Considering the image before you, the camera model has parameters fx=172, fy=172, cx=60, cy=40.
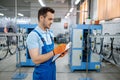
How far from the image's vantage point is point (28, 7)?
10969 mm

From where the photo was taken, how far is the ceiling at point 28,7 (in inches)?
411

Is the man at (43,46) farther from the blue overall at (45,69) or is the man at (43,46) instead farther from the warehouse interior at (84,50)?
the warehouse interior at (84,50)

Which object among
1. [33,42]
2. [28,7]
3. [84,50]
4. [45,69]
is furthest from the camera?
[28,7]

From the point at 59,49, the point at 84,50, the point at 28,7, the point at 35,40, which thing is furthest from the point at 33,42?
the point at 28,7

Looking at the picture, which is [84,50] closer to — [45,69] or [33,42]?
[45,69]

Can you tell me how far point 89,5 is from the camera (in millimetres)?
8922

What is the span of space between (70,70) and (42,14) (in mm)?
4101

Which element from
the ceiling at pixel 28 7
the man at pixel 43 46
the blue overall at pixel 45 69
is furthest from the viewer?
the ceiling at pixel 28 7

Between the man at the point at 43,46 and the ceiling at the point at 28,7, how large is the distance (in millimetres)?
9076

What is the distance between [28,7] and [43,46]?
32.0ft

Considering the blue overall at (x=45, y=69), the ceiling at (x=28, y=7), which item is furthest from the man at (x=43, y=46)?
the ceiling at (x=28, y=7)

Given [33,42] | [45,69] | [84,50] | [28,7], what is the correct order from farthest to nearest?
[28,7] → [84,50] → [45,69] → [33,42]

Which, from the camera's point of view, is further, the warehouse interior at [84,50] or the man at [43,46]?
the warehouse interior at [84,50]

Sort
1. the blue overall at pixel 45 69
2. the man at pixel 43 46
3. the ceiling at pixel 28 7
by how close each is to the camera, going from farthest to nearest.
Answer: the ceiling at pixel 28 7 → the blue overall at pixel 45 69 → the man at pixel 43 46
